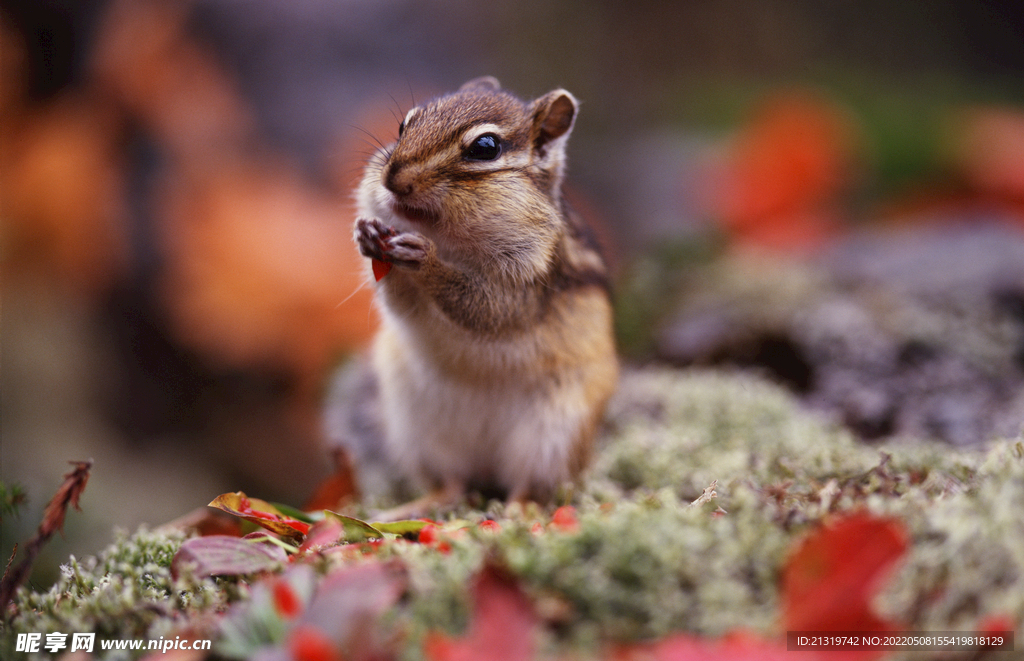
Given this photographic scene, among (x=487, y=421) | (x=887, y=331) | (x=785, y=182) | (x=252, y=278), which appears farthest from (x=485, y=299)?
(x=785, y=182)

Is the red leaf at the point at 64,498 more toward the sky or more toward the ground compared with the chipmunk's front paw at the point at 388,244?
more toward the ground

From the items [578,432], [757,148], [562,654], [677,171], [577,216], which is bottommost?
[562,654]

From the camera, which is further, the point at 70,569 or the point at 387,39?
the point at 387,39

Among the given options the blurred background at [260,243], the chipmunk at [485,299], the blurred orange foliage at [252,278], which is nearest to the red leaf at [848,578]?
the chipmunk at [485,299]

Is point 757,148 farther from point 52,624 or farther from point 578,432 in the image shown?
point 52,624

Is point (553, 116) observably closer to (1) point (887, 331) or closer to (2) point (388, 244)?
(2) point (388, 244)

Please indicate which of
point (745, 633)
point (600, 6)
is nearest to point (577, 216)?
point (745, 633)

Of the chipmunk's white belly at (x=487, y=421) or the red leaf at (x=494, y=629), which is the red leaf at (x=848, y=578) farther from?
the chipmunk's white belly at (x=487, y=421)

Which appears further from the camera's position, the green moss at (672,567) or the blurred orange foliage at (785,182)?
the blurred orange foliage at (785,182)
